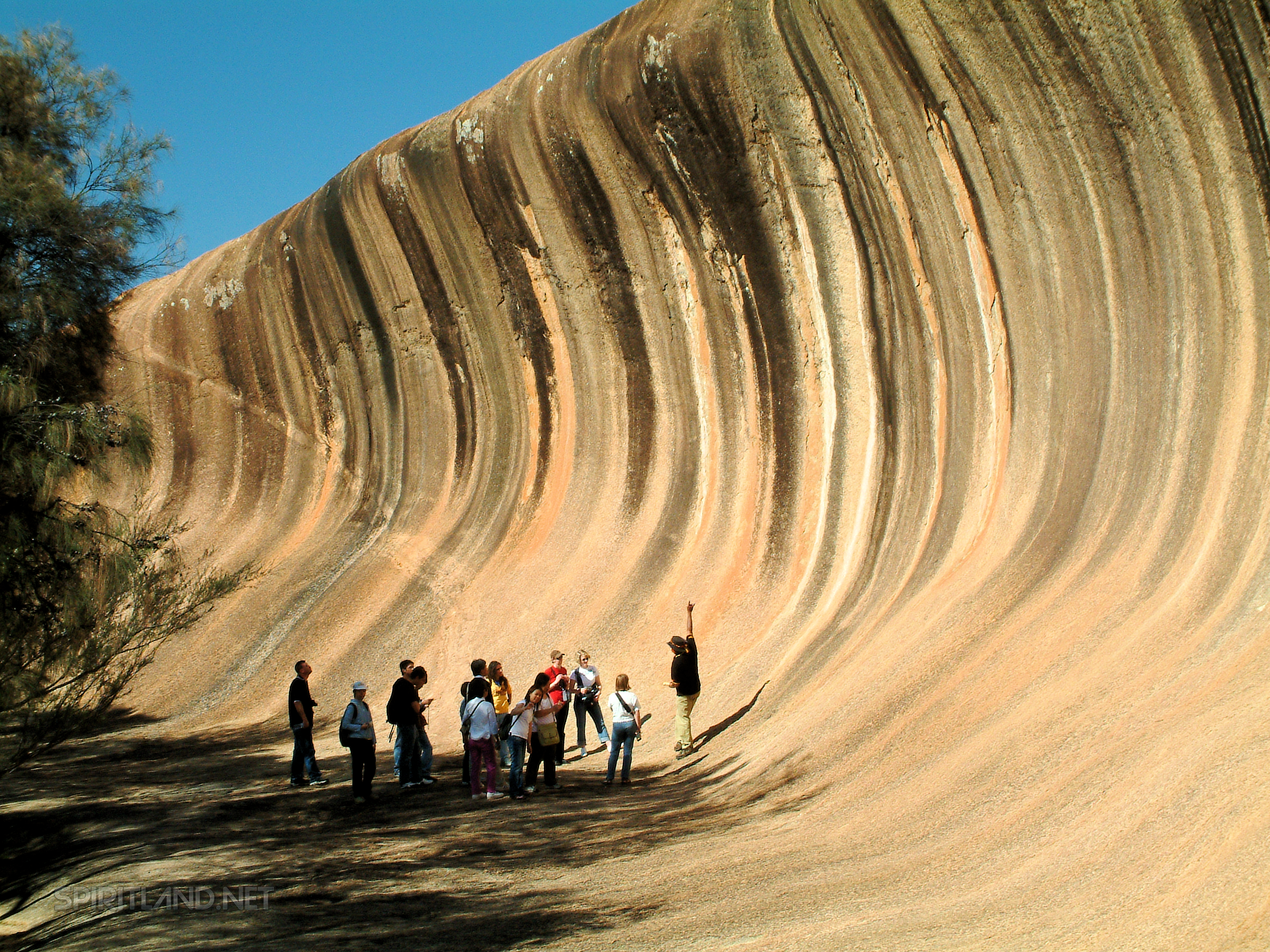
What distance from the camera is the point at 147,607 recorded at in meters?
8.98

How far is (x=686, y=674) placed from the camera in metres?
10.1

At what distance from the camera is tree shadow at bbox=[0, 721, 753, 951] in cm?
598

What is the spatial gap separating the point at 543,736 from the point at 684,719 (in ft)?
5.52

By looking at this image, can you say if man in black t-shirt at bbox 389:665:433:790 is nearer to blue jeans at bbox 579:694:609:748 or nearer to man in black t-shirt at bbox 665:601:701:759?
blue jeans at bbox 579:694:609:748

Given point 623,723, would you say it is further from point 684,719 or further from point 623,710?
point 684,719

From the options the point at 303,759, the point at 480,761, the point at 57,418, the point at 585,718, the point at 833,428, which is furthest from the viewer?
the point at 833,428

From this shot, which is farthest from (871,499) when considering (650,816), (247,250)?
(247,250)

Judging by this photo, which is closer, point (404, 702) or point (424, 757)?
point (404, 702)

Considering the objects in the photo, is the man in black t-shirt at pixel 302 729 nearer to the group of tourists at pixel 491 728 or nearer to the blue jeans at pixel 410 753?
the group of tourists at pixel 491 728

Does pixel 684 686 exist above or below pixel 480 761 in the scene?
above

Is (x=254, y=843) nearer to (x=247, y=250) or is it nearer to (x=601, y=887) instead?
(x=601, y=887)

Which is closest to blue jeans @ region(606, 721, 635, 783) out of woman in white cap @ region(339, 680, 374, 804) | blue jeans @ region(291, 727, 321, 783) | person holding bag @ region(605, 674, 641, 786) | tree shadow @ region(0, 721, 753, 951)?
person holding bag @ region(605, 674, 641, 786)

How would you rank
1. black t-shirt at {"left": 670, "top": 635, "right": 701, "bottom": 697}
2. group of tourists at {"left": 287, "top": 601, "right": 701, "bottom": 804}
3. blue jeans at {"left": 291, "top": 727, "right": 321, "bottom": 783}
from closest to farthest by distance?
group of tourists at {"left": 287, "top": 601, "right": 701, "bottom": 804}
blue jeans at {"left": 291, "top": 727, "right": 321, "bottom": 783}
black t-shirt at {"left": 670, "top": 635, "right": 701, "bottom": 697}

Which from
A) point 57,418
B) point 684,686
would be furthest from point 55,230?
point 684,686
